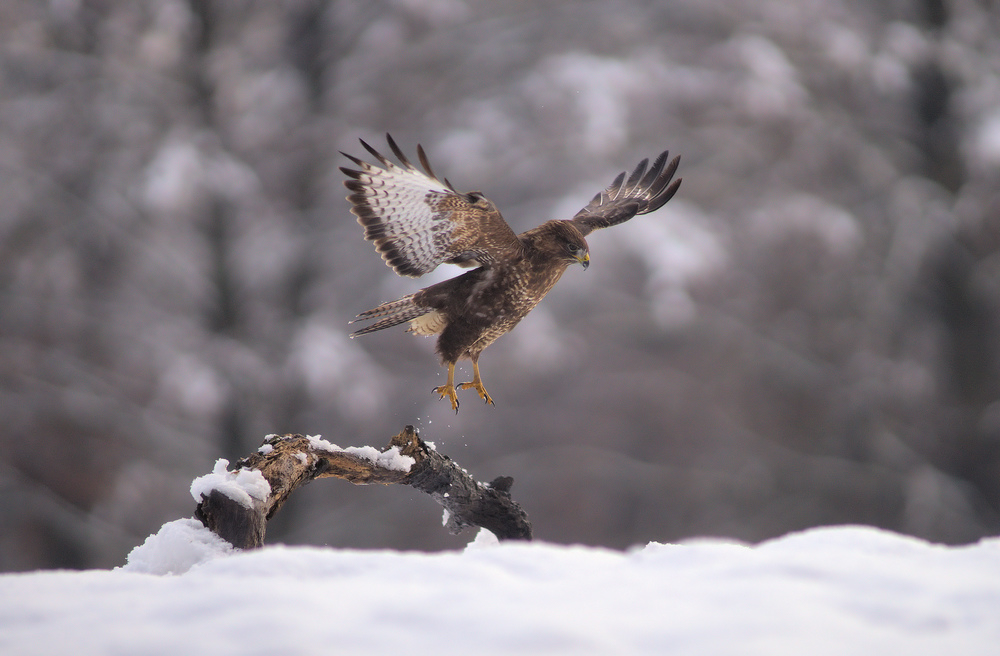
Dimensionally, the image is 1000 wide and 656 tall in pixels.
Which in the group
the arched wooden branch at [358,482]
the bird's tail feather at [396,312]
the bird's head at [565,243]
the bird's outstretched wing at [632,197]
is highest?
the bird's outstretched wing at [632,197]

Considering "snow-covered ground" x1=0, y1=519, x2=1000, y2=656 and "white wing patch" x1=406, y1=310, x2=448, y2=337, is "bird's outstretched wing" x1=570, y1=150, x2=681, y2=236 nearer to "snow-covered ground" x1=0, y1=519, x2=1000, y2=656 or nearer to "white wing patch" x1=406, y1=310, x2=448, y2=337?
"white wing patch" x1=406, y1=310, x2=448, y2=337

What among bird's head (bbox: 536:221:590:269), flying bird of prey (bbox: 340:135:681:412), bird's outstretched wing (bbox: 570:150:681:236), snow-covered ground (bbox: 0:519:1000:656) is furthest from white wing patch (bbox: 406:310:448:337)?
snow-covered ground (bbox: 0:519:1000:656)

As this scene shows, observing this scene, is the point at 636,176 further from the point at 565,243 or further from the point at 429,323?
the point at 429,323

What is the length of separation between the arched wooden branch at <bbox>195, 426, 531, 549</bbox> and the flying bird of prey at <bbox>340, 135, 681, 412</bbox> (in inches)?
15.6

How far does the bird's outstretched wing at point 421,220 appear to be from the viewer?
229cm

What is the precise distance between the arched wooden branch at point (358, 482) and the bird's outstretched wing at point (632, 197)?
3.30ft

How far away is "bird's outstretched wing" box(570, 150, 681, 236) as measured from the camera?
282 centimetres

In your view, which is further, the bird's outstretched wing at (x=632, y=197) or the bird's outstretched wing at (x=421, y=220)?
the bird's outstretched wing at (x=632, y=197)

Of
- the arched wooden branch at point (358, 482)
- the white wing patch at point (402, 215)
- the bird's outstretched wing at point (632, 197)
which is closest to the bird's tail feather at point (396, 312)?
the white wing patch at point (402, 215)

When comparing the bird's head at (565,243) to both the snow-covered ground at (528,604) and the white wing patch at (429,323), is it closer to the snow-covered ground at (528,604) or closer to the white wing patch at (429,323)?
the white wing patch at (429,323)

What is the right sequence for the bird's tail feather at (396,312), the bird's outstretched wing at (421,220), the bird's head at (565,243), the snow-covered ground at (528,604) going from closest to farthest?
the snow-covered ground at (528,604) < the bird's outstretched wing at (421,220) < the bird's head at (565,243) < the bird's tail feather at (396,312)

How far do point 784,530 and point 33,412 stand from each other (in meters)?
6.09

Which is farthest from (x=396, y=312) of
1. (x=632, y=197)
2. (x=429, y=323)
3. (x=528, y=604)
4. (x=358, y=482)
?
(x=528, y=604)

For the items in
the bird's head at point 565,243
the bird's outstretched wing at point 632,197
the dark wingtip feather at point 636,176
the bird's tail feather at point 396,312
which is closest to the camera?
the bird's head at point 565,243
